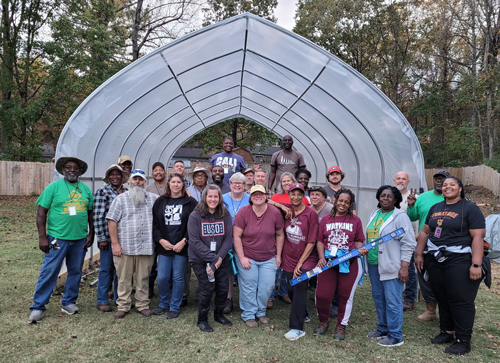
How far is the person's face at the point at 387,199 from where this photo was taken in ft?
13.2

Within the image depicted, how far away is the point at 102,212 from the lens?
4695 millimetres

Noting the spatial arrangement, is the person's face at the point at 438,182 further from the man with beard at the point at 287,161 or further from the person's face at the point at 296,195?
the man with beard at the point at 287,161

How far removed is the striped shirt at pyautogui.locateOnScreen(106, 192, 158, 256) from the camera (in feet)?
14.7

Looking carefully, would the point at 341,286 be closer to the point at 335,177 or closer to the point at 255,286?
the point at 255,286

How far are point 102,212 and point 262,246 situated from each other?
2.17m

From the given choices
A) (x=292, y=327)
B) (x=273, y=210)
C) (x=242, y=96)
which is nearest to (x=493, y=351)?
(x=292, y=327)

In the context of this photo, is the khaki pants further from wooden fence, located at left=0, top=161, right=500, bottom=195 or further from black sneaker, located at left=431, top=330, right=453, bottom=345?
wooden fence, located at left=0, top=161, right=500, bottom=195

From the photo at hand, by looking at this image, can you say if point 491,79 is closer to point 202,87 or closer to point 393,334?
point 202,87

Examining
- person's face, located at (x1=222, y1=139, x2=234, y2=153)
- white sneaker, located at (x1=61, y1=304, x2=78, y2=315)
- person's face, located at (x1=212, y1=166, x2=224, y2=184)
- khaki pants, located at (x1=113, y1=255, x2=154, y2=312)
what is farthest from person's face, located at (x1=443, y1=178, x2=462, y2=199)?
white sneaker, located at (x1=61, y1=304, x2=78, y2=315)

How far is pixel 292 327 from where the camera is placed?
418cm

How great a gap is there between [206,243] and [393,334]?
7.75 feet

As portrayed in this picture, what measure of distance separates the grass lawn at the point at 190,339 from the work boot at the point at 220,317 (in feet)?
0.21

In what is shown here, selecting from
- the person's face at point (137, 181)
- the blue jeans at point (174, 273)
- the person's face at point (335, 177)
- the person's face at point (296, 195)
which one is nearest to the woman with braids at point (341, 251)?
the person's face at point (296, 195)

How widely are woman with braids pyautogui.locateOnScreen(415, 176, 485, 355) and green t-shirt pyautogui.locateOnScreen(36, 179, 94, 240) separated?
4.24 metres
